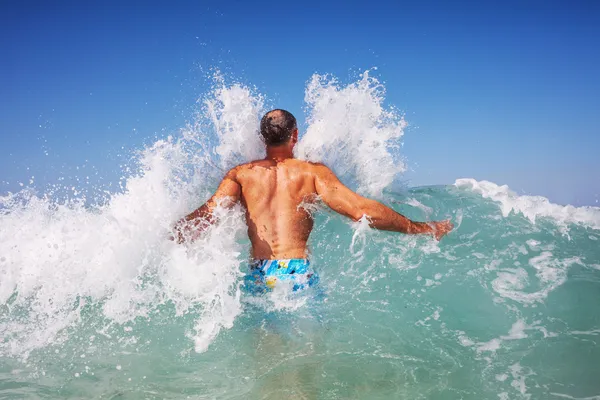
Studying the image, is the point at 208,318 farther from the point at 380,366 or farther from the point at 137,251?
the point at 380,366

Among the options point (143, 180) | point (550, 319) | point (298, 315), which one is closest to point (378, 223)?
point (298, 315)

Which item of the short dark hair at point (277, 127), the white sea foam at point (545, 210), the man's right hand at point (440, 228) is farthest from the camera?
the white sea foam at point (545, 210)

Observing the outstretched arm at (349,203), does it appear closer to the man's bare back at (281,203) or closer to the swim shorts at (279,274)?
the man's bare back at (281,203)

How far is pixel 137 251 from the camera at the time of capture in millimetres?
4477

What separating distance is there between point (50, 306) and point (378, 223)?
11.7 ft

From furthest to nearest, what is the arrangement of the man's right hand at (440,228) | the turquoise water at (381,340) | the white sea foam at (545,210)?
1. the white sea foam at (545,210)
2. the man's right hand at (440,228)
3. the turquoise water at (381,340)

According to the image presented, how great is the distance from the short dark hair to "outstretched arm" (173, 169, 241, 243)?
1.75 ft

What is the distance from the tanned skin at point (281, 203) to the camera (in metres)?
4.04

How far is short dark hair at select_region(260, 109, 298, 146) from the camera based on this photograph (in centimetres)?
433

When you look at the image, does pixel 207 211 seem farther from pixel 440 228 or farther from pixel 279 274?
pixel 440 228

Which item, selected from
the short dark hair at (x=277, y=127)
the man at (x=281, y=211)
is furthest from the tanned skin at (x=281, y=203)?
the short dark hair at (x=277, y=127)

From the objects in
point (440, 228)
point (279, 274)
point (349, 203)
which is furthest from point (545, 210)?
point (279, 274)

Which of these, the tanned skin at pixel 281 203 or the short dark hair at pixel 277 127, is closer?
the tanned skin at pixel 281 203

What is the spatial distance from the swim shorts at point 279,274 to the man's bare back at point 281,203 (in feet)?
0.19
